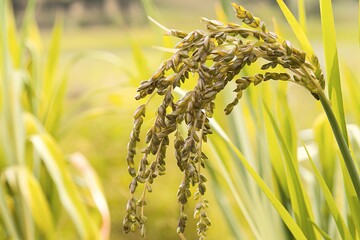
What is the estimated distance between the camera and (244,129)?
3.22ft

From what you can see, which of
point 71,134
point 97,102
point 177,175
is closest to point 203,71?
point 177,175

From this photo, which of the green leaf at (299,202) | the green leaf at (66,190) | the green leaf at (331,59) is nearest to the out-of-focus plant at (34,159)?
the green leaf at (66,190)

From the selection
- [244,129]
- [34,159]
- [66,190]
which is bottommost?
[244,129]

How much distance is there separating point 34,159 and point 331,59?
0.93 meters

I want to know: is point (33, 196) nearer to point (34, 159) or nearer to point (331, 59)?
point (34, 159)

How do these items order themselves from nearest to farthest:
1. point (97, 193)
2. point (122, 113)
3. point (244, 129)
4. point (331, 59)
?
point (331, 59) → point (244, 129) → point (97, 193) → point (122, 113)

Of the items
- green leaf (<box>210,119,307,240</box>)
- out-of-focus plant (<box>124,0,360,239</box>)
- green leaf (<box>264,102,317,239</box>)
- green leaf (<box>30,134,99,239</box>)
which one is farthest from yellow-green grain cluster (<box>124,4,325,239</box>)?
green leaf (<box>30,134,99,239</box>)

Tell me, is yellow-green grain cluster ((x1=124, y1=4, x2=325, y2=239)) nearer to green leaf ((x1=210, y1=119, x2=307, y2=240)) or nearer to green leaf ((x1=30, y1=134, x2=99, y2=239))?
green leaf ((x1=210, y1=119, x2=307, y2=240))

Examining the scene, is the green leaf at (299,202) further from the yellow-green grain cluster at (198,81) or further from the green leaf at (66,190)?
the green leaf at (66,190)

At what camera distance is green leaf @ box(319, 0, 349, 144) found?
635mm

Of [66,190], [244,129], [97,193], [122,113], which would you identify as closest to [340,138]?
[244,129]

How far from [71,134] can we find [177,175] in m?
0.54

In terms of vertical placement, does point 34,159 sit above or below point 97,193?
above

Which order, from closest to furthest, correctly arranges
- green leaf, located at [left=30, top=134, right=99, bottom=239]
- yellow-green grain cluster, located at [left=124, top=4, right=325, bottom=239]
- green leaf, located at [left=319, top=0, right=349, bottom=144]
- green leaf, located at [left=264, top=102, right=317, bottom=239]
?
yellow-green grain cluster, located at [left=124, top=4, right=325, bottom=239], green leaf, located at [left=319, top=0, right=349, bottom=144], green leaf, located at [left=264, top=102, right=317, bottom=239], green leaf, located at [left=30, top=134, right=99, bottom=239]
